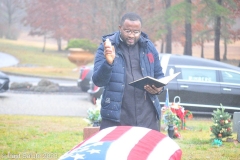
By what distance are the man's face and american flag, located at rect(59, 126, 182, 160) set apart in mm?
905

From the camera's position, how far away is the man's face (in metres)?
5.64

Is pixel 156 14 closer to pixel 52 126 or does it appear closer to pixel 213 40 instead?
pixel 213 40

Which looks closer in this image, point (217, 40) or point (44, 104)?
point (44, 104)

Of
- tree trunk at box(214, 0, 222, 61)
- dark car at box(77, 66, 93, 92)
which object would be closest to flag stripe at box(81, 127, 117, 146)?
dark car at box(77, 66, 93, 92)

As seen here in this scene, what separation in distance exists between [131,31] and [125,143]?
1283 millimetres

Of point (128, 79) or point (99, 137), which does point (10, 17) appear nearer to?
point (128, 79)

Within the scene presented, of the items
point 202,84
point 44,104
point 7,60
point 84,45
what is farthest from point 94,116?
point 7,60

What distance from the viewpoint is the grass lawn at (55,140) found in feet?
27.9

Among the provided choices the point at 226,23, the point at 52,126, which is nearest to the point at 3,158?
the point at 52,126

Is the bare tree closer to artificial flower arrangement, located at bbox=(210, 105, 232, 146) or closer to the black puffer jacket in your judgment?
artificial flower arrangement, located at bbox=(210, 105, 232, 146)

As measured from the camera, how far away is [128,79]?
572cm

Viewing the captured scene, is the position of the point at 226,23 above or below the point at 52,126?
above

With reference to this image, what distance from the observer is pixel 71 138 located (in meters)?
10.0

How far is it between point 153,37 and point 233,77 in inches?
538
